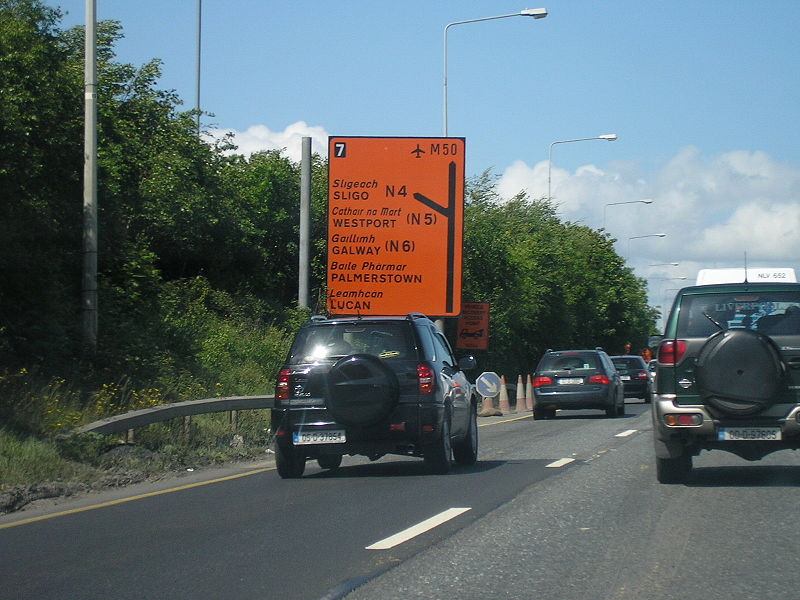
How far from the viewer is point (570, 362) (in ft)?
93.1

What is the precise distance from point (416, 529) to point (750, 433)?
3821 mm

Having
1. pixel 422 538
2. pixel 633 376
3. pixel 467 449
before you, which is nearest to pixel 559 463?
pixel 467 449

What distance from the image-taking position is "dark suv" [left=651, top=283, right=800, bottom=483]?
1102 centimetres

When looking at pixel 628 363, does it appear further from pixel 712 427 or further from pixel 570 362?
pixel 712 427

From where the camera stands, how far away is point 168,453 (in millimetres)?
14789

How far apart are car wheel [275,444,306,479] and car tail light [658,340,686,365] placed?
413 centimetres

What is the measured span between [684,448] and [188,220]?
18.5m

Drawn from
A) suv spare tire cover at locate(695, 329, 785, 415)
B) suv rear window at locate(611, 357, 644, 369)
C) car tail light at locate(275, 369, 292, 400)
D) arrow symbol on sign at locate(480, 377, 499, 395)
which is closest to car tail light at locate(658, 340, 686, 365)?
suv spare tire cover at locate(695, 329, 785, 415)

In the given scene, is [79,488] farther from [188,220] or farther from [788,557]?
[188,220]

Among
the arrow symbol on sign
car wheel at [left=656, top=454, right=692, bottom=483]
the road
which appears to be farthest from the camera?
the arrow symbol on sign

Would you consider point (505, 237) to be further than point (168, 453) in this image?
Yes

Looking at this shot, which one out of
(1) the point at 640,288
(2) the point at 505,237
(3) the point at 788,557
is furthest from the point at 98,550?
(1) the point at 640,288

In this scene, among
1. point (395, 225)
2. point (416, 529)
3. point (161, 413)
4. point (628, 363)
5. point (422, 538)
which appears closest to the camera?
point (422, 538)

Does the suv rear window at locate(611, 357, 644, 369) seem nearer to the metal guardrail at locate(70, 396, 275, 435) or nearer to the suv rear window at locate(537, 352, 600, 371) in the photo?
the suv rear window at locate(537, 352, 600, 371)
